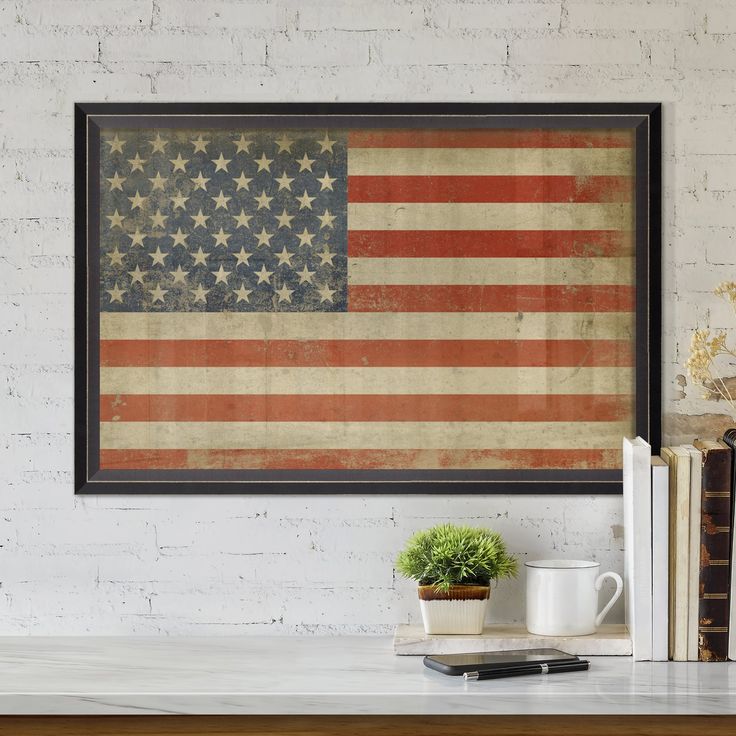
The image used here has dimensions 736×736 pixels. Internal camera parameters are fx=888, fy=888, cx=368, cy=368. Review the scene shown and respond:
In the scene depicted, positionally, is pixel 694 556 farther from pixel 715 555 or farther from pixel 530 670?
pixel 530 670

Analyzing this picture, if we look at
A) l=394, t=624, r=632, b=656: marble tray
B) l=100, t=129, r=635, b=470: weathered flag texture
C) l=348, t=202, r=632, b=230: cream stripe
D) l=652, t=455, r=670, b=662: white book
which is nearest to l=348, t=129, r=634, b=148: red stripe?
l=100, t=129, r=635, b=470: weathered flag texture

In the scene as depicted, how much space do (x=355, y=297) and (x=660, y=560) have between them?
73cm

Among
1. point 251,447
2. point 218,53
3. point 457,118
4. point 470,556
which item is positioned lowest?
point 470,556

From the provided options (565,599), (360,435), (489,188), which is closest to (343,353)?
(360,435)

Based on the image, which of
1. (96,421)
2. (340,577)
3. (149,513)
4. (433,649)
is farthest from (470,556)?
(96,421)

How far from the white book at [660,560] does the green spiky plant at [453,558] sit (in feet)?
0.86

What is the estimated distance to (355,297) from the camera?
174cm

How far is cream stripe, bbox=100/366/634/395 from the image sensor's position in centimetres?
172

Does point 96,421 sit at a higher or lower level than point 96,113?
lower

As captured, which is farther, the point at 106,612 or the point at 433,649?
the point at 106,612

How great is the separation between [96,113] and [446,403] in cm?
89

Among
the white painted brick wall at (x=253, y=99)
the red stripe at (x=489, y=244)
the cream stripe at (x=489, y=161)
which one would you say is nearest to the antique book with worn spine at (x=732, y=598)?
→ the white painted brick wall at (x=253, y=99)

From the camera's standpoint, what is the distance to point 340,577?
1.74 metres

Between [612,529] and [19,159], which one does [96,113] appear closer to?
[19,159]
